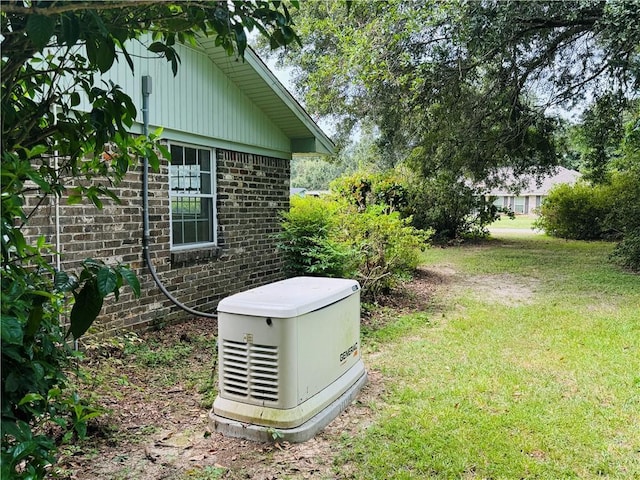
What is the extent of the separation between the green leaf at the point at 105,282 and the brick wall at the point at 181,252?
253cm

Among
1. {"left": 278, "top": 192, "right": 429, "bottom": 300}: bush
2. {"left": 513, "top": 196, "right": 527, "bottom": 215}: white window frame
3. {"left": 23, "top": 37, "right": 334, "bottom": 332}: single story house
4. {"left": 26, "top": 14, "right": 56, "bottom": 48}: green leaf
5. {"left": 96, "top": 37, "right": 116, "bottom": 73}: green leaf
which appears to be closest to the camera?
{"left": 26, "top": 14, "right": 56, "bottom": 48}: green leaf

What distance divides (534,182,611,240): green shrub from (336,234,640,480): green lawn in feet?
38.0

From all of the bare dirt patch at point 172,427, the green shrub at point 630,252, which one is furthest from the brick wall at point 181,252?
the green shrub at point 630,252

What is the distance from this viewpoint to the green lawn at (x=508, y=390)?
9.82 ft

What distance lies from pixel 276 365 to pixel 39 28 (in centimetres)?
239

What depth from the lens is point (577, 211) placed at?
62.8 feet

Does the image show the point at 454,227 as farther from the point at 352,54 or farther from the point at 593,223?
the point at 352,54

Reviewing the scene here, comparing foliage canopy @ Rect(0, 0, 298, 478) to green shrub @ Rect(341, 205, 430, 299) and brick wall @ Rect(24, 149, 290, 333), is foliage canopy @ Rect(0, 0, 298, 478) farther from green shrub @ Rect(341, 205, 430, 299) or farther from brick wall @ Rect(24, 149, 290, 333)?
green shrub @ Rect(341, 205, 430, 299)

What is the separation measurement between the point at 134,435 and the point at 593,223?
65.5ft

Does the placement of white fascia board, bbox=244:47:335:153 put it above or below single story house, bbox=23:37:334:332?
above

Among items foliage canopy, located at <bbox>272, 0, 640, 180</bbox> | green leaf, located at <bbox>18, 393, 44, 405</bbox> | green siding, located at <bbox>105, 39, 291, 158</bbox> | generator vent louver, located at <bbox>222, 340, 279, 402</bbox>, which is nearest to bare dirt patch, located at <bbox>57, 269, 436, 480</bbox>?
generator vent louver, located at <bbox>222, 340, 279, 402</bbox>

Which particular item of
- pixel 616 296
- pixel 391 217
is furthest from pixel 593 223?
pixel 391 217

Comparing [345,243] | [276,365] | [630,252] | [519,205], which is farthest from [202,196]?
[519,205]

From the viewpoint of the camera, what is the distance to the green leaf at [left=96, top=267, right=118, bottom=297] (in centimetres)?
138
